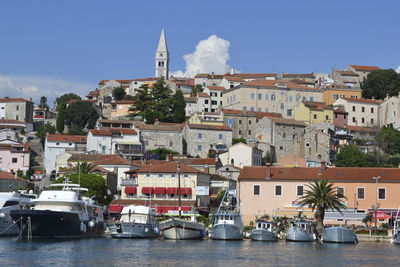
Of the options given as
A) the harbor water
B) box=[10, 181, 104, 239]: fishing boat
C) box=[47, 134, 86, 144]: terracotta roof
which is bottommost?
the harbor water

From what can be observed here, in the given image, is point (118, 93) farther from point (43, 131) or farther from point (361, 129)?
point (361, 129)

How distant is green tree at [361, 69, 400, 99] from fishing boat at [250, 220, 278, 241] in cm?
8532

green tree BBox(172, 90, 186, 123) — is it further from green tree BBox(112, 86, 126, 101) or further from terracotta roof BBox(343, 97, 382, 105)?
terracotta roof BBox(343, 97, 382, 105)

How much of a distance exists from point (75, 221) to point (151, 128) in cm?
5406

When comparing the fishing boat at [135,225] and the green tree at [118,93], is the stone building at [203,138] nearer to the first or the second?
the green tree at [118,93]

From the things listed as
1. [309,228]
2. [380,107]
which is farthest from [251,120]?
[309,228]

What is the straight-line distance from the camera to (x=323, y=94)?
5497 inches

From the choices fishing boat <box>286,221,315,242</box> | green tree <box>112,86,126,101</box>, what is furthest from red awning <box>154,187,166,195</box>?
green tree <box>112,86,126,101</box>

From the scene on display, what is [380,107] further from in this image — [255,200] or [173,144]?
[255,200]

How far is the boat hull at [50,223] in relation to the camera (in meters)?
59.1

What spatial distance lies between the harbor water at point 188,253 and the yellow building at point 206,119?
58.9m

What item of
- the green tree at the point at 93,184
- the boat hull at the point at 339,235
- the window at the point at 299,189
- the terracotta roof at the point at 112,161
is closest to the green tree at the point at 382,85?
the terracotta roof at the point at 112,161

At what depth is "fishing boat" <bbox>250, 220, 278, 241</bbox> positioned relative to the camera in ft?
213

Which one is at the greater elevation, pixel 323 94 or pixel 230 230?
pixel 323 94
